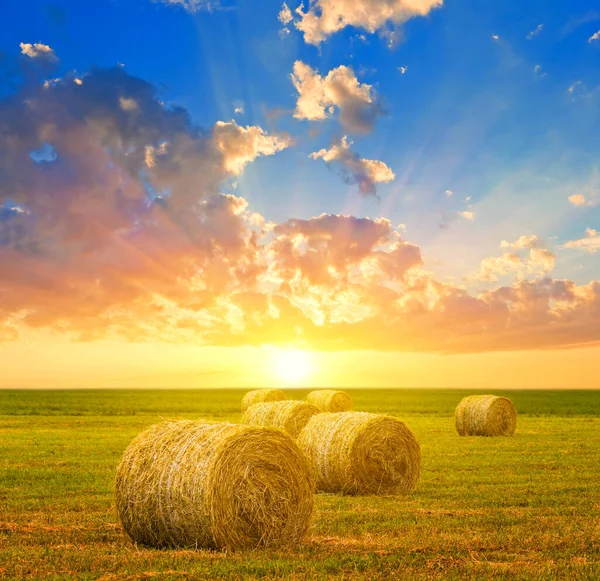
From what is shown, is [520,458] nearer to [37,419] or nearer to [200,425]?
[200,425]

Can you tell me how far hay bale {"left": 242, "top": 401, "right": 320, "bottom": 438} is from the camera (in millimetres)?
23688

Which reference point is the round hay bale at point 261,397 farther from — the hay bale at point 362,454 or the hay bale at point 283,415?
the hay bale at point 362,454

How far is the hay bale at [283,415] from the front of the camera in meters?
23.7

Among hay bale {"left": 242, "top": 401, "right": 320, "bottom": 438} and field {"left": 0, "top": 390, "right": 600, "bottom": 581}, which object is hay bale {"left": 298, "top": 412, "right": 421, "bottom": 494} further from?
hay bale {"left": 242, "top": 401, "right": 320, "bottom": 438}

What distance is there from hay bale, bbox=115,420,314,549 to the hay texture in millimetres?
21345

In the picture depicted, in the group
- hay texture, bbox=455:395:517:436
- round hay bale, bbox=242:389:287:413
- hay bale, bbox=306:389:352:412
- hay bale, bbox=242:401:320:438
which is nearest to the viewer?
hay bale, bbox=242:401:320:438

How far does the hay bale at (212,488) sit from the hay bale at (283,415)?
473 inches

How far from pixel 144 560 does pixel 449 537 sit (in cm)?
461

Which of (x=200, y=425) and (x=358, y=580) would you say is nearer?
(x=358, y=580)

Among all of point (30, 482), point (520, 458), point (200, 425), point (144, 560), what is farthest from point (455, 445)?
point (144, 560)

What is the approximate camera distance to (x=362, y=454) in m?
16.4

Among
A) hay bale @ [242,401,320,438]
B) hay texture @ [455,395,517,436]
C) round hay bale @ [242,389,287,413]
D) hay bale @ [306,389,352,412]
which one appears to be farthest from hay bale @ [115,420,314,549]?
round hay bale @ [242,389,287,413]

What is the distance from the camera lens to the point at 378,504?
14773 mm

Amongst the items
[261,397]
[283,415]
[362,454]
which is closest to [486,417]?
[283,415]
